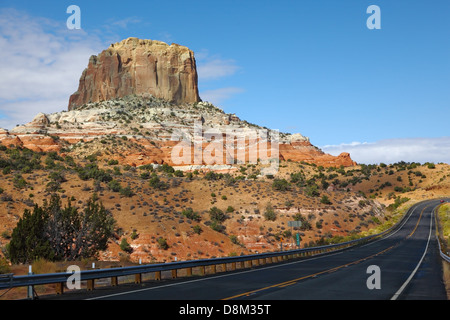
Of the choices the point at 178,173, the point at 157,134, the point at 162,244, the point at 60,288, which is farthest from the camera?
the point at 157,134

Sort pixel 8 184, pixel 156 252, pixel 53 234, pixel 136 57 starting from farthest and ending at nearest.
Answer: pixel 136 57
pixel 8 184
pixel 156 252
pixel 53 234

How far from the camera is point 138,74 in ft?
449

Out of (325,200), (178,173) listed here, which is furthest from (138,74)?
(325,200)

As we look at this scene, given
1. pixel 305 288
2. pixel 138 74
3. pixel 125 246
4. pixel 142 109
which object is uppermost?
pixel 138 74

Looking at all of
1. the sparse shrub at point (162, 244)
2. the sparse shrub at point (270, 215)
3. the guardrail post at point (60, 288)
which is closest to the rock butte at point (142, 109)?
the sparse shrub at point (270, 215)

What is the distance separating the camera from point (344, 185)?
11250 centimetres

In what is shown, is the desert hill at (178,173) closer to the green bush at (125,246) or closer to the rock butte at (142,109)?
the green bush at (125,246)

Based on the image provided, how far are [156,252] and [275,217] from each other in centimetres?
2146

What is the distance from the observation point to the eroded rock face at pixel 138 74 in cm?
13600

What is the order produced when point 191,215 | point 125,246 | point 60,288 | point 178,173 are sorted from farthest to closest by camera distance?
point 178,173 → point 191,215 → point 125,246 → point 60,288

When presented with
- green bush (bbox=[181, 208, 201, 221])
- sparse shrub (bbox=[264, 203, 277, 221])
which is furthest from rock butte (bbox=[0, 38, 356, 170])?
green bush (bbox=[181, 208, 201, 221])

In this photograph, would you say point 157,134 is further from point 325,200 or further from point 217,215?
point 217,215
